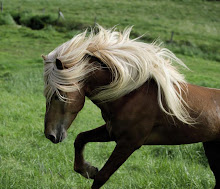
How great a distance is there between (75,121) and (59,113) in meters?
4.26

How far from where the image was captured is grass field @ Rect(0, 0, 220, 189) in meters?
4.32

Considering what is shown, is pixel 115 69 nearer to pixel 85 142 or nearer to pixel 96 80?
pixel 96 80

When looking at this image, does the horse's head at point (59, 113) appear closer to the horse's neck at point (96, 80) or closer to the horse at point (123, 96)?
the horse at point (123, 96)

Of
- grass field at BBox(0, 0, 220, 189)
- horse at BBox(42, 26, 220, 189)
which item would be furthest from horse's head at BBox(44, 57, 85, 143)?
grass field at BBox(0, 0, 220, 189)

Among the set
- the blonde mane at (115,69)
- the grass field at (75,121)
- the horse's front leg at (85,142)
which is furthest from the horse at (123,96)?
the grass field at (75,121)

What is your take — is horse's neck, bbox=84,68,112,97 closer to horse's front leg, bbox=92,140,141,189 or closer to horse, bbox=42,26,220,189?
horse, bbox=42,26,220,189

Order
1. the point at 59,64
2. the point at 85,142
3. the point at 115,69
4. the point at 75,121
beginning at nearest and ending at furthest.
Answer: the point at 59,64, the point at 115,69, the point at 85,142, the point at 75,121

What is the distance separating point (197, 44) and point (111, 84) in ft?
63.7

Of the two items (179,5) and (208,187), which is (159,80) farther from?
(179,5)

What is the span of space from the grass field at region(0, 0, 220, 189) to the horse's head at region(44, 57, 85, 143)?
104 cm

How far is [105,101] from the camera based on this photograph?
3215mm

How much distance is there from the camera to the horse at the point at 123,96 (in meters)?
3.06

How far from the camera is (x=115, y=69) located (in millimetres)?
3164

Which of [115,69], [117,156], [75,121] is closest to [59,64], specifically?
[115,69]
